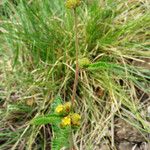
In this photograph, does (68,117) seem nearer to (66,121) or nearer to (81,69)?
(66,121)

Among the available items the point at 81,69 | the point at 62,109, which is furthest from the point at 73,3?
the point at 81,69

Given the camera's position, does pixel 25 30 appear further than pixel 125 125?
Yes

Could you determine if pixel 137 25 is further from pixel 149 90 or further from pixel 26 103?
pixel 26 103

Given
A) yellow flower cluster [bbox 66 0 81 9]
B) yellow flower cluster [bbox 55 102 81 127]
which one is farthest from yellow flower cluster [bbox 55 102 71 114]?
yellow flower cluster [bbox 66 0 81 9]

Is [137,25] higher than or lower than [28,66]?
higher

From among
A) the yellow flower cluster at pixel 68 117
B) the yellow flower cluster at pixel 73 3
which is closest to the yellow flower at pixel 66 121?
the yellow flower cluster at pixel 68 117

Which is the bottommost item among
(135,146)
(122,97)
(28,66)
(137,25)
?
(135,146)

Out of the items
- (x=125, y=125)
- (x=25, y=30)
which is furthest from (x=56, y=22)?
(x=125, y=125)

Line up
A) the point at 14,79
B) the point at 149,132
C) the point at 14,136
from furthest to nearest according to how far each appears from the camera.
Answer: the point at 14,79 → the point at 14,136 → the point at 149,132

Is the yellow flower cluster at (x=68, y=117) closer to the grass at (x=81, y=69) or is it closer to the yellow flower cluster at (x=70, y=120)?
the yellow flower cluster at (x=70, y=120)
